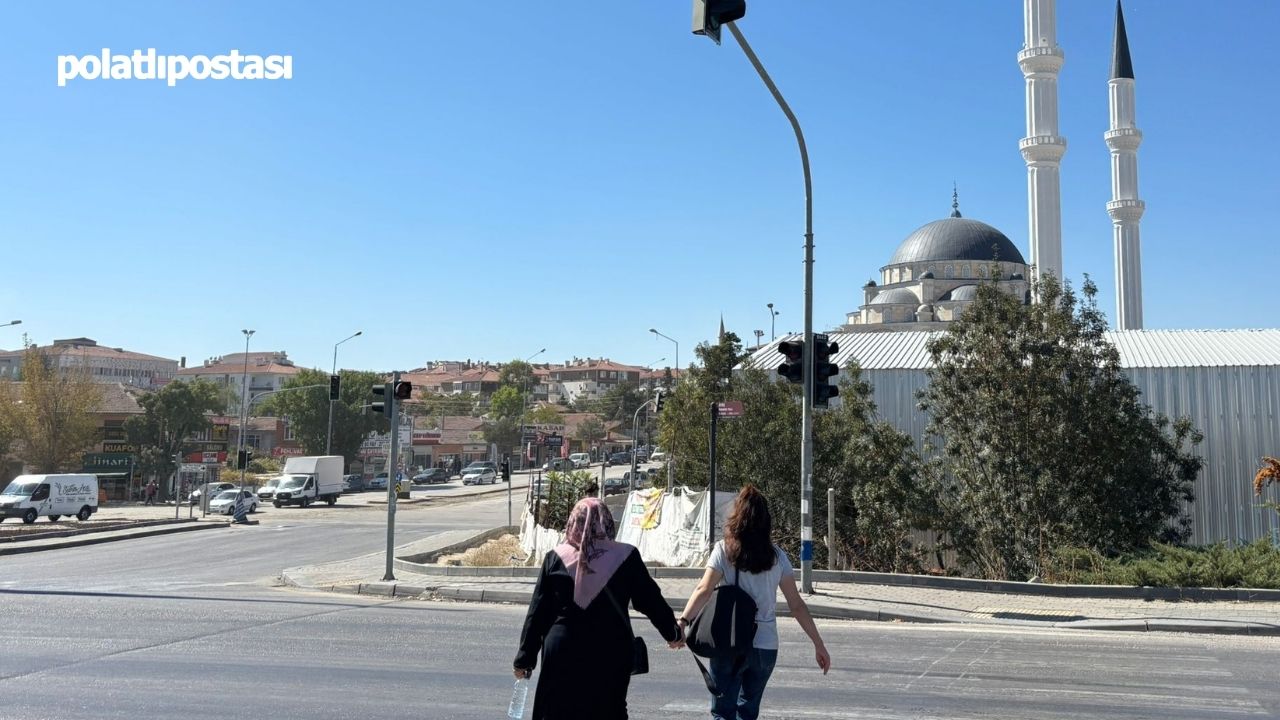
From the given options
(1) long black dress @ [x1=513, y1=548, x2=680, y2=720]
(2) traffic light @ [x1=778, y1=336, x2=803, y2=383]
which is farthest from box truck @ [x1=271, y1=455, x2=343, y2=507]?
(1) long black dress @ [x1=513, y1=548, x2=680, y2=720]

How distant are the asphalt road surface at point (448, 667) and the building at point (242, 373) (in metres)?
101

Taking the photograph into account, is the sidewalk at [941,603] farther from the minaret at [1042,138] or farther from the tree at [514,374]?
the tree at [514,374]

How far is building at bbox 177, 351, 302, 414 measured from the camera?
391ft

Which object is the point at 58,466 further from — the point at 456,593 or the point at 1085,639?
the point at 1085,639

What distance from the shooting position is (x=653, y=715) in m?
7.27

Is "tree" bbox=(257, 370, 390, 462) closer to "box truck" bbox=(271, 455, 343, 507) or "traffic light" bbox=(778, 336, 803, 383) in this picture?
"box truck" bbox=(271, 455, 343, 507)

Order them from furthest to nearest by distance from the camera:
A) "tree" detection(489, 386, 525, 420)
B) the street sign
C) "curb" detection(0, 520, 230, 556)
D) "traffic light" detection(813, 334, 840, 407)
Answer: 1. "tree" detection(489, 386, 525, 420)
2. "curb" detection(0, 520, 230, 556)
3. the street sign
4. "traffic light" detection(813, 334, 840, 407)

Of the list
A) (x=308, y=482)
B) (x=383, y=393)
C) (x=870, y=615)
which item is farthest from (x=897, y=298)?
(x=870, y=615)

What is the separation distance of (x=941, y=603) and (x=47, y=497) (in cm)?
3370

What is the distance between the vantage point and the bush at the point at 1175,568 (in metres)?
13.8

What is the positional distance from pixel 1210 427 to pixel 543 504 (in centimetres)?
1439

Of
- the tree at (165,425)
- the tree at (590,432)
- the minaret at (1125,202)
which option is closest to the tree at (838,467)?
the minaret at (1125,202)

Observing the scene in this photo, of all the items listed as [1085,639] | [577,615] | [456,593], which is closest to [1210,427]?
[1085,639]

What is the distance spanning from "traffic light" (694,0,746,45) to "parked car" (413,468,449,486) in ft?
226
